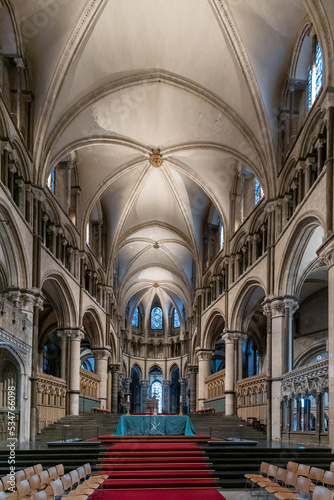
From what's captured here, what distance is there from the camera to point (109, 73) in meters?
22.3

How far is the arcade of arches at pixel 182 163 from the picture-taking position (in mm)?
18078

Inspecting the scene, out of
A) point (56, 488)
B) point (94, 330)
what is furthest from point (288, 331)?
point (94, 330)

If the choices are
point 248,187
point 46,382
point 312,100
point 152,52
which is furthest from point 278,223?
point 46,382

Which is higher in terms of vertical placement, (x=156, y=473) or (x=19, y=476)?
(x=19, y=476)

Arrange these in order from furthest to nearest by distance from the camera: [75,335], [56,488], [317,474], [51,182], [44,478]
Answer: [75,335] → [51,182] → [317,474] → [44,478] → [56,488]

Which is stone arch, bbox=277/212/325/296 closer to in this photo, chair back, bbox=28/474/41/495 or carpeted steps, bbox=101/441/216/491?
carpeted steps, bbox=101/441/216/491

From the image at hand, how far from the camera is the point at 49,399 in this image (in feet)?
77.6

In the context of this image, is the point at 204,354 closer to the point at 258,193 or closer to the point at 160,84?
the point at 258,193

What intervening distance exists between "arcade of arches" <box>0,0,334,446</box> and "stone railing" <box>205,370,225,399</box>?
0.16 meters

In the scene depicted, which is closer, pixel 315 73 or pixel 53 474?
pixel 53 474

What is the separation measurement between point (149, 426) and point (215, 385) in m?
14.7

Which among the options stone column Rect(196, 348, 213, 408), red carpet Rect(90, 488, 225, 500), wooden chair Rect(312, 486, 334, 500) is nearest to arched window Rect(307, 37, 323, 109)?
red carpet Rect(90, 488, 225, 500)

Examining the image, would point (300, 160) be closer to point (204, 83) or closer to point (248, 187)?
point (204, 83)

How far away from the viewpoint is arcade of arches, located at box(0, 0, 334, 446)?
18.1m
